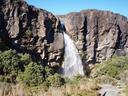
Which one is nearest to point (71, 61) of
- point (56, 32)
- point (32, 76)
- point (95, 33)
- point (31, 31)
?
point (56, 32)

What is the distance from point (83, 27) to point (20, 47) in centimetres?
1844

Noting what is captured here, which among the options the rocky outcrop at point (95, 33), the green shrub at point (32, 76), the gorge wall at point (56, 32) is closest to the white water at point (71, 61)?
the gorge wall at point (56, 32)

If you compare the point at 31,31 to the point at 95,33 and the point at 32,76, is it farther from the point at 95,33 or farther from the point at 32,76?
the point at 32,76

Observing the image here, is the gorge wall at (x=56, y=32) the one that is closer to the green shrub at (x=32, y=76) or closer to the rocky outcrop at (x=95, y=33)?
the rocky outcrop at (x=95, y=33)

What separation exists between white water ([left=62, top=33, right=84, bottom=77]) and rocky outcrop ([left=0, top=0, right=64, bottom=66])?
1473 mm

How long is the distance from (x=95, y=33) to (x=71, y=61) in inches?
480

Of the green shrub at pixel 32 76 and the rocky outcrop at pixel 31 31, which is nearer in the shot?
the green shrub at pixel 32 76

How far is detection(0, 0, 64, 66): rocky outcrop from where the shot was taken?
5744 centimetres

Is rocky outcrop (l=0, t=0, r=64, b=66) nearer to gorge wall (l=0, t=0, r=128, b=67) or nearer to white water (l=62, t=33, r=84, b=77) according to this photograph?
gorge wall (l=0, t=0, r=128, b=67)

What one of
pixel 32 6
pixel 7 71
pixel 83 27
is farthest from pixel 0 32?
pixel 83 27

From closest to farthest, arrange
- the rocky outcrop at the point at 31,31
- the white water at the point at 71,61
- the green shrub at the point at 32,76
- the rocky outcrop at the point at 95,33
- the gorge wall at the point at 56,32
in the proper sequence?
1. the green shrub at the point at 32,76
2. the rocky outcrop at the point at 31,31
3. the gorge wall at the point at 56,32
4. the white water at the point at 71,61
5. the rocky outcrop at the point at 95,33

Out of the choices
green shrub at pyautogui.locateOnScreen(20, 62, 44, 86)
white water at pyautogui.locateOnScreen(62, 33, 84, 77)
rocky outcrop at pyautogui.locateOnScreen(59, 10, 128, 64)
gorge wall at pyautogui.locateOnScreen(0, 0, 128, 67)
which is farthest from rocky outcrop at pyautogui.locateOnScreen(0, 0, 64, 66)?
green shrub at pyautogui.locateOnScreen(20, 62, 44, 86)

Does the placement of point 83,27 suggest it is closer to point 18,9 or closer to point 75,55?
point 75,55

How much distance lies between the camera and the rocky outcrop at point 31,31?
188ft
